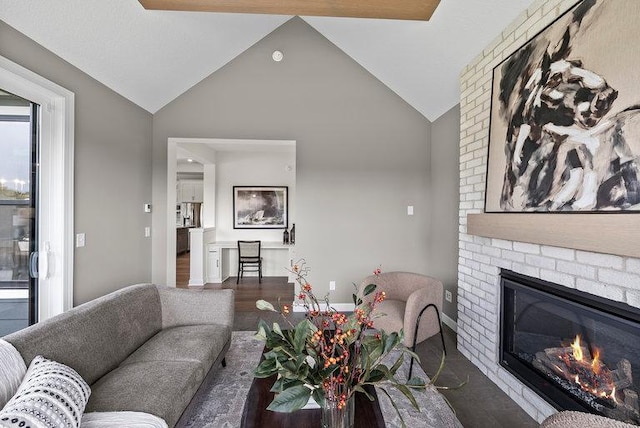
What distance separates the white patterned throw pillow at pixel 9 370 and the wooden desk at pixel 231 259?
12.7ft

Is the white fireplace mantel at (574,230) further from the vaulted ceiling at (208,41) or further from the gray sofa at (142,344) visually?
the gray sofa at (142,344)

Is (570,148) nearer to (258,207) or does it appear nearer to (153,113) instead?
(153,113)

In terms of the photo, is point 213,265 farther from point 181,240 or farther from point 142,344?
point 181,240

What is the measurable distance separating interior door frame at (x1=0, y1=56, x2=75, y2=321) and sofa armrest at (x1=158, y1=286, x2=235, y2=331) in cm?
80

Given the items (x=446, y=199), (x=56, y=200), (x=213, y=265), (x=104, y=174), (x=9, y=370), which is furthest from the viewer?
(x=213, y=265)

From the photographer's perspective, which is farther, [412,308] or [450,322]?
[450,322]

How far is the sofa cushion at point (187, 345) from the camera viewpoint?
1876 millimetres

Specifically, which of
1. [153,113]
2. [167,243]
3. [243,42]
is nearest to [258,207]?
[167,243]

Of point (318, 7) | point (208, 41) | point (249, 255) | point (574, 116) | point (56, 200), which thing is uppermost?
point (208, 41)

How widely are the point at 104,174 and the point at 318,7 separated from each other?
2.57 metres

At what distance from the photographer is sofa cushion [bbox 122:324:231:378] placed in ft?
6.15

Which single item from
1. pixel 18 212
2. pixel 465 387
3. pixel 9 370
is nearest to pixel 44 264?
pixel 18 212

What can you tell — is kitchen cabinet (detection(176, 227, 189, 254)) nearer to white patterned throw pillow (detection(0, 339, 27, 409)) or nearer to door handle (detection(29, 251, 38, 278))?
door handle (detection(29, 251, 38, 278))

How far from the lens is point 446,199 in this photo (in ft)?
11.8
